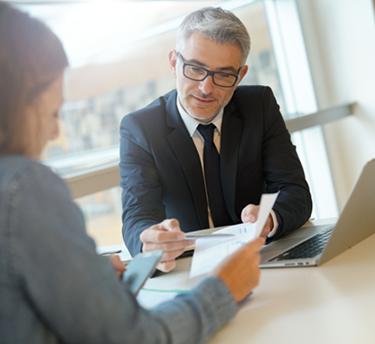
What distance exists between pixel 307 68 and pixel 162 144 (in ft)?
8.55

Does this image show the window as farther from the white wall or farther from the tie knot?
the tie knot

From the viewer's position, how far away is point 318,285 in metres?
0.98

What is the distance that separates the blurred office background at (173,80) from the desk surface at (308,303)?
148 centimetres

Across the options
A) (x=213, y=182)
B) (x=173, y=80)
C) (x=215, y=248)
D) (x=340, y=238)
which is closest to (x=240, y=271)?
(x=215, y=248)

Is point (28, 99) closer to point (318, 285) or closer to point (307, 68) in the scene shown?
point (318, 285)

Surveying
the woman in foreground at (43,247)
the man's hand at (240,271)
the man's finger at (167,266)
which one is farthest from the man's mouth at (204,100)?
the woman in foreground at (43,247)

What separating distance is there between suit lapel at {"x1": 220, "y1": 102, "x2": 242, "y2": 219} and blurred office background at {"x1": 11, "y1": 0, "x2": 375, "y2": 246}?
34.5 inches

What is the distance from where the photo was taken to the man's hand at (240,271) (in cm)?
85

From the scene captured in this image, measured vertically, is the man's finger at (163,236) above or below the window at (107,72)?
below

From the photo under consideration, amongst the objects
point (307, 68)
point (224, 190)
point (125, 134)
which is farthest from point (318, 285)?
point (307, 68)

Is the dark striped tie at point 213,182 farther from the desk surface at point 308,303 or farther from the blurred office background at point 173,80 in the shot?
the blurred office background at point 173,80

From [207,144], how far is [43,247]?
1.31 metres

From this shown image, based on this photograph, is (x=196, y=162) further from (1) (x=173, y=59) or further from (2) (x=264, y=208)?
(2) (x=264, y=208)

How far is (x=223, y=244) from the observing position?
1.16 metres
